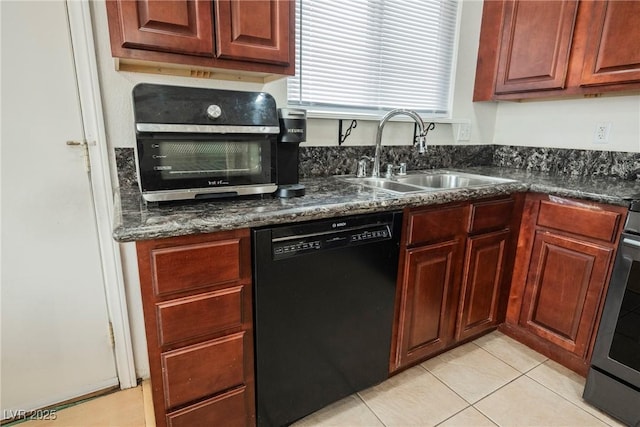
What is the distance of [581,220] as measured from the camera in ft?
5.28

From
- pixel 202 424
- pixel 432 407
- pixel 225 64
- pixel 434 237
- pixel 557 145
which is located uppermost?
pixel 225 64

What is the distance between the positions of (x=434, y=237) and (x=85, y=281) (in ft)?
5.01

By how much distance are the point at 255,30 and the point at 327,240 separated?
797mm

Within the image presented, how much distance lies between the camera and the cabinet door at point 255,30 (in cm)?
121

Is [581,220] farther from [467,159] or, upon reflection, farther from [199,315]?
[199,315]

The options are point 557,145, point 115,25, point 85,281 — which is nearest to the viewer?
point 115,25

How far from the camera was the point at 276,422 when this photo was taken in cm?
133

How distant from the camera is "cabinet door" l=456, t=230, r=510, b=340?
1.74m

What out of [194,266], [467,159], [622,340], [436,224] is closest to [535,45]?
[467,159]

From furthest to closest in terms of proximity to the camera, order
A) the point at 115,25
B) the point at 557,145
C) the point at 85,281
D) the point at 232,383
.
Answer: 1. the point at 557,145
2. the point at 85,281
3. the point at 232,383
4. the point at 115,25

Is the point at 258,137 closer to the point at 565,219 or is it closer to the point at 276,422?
the point at 276,422

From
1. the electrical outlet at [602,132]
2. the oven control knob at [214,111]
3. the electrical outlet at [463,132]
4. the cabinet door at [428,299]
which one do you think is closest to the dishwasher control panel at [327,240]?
the cabinet door at [428,299]

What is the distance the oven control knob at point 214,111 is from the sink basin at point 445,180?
114cm

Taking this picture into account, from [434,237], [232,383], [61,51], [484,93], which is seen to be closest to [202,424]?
[232,383]
